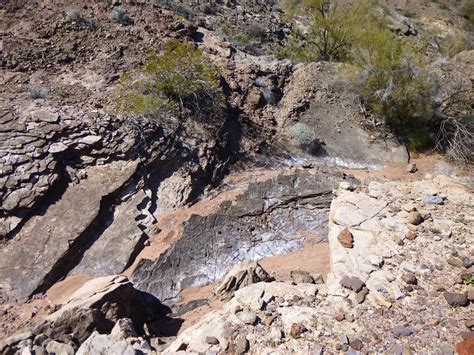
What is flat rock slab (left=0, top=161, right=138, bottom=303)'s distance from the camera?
6098 mm

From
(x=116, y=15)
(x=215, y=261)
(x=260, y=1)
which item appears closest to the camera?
(x=215, y=261)

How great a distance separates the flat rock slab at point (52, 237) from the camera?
20.0 ft

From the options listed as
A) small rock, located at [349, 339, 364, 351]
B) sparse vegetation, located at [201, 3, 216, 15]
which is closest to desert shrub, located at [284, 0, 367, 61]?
sparse vegetation, located at [201, 3, 216, 15]

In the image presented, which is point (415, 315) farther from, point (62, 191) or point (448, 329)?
point (62, 191)

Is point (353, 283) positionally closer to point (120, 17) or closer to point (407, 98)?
point (407, 98)

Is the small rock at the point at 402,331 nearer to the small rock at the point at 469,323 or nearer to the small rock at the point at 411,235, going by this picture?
the small rock at the point at 469,323

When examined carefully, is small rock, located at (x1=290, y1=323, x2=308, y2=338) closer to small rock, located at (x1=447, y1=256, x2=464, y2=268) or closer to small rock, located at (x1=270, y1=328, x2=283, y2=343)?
small rock, located at (x1=270, y1=328, x2=283, y2=343)

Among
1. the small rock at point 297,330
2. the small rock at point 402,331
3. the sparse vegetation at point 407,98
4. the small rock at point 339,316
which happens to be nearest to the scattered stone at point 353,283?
the small rock at point 339,316

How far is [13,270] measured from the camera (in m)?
6.16

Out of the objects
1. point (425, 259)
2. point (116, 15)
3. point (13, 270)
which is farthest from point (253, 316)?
point (116, 15)

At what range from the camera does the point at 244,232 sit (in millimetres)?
7355

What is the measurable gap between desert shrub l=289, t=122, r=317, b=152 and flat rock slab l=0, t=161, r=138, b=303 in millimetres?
4202

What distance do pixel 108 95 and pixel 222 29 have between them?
253 inches

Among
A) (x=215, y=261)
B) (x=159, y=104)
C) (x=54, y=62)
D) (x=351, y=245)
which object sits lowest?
(x=215, y=261)
